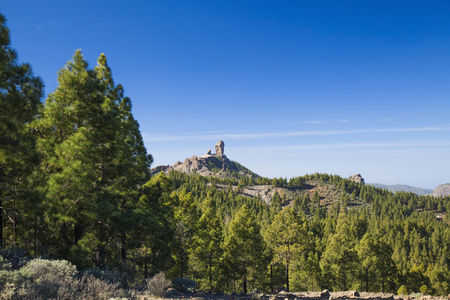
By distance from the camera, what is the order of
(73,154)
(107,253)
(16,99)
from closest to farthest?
1. (16,99)
2. (73,154)
3. (107,253)

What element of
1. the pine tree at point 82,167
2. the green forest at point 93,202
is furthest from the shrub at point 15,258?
the pine tree at point 82,167

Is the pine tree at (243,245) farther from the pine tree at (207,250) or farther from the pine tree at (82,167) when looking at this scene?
the pine tree at (82,167)

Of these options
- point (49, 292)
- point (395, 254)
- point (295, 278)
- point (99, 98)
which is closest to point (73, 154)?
point (99, 98)

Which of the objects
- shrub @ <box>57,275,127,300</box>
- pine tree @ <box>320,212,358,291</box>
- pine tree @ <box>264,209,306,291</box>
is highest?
shrub @ <box>57,275,127,300</box>

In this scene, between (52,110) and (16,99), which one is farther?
(52,110)

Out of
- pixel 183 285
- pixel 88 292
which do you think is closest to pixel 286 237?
pixel 183 285

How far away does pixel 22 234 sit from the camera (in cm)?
995

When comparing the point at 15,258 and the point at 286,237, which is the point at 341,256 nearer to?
the point at 286,237

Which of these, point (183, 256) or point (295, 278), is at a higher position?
point (183, 256)

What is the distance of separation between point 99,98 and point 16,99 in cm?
349

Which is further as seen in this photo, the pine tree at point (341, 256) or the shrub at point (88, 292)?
the pine tree at point (341, 256)

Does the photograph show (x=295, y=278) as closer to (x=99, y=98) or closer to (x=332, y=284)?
(x=332, y=284)

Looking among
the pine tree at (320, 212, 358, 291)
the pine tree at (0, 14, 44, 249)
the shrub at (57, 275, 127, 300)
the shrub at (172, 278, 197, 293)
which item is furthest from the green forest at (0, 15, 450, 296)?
the pine tree at (320, 212, 358, 291)

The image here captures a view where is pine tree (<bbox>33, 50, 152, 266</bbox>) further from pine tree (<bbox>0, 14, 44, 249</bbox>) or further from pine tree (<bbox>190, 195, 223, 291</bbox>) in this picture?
pine tree (<bbox>190, 195, 223, 291</bbox>)
